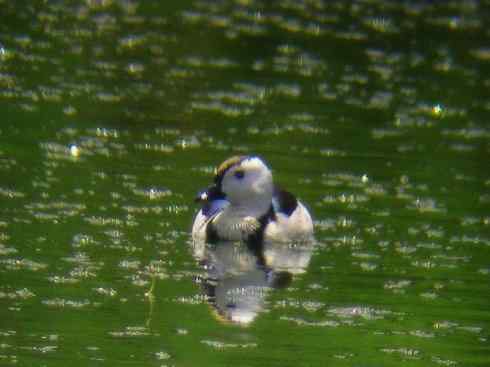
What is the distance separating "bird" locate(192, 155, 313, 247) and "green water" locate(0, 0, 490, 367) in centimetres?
27

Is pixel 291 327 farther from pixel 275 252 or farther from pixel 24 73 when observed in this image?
pixel 24 73

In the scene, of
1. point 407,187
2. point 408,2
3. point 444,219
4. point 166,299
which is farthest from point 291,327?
point 408,2

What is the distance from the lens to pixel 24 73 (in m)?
24.3

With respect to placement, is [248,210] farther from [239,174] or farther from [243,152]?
[243,152]

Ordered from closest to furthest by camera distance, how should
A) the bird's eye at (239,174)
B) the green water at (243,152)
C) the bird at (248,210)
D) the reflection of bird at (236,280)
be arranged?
the green water at (243,152) → the reflection of bird at (236,280) → the bird at (248,210) → the bird's eye at (239,174)

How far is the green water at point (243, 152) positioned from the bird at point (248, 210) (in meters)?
0.27

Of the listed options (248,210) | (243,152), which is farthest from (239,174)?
(243,152)

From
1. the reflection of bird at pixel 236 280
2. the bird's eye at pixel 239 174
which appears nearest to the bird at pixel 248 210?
the bird's eye at pixel 239 174

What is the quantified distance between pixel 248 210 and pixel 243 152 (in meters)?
2.60

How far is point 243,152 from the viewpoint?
2094 cm

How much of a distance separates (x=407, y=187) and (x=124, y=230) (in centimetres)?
370

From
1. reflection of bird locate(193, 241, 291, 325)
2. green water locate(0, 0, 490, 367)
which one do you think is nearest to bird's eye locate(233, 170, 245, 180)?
green water locate(0, 0, 490, 367)

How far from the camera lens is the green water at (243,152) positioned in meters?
13.6

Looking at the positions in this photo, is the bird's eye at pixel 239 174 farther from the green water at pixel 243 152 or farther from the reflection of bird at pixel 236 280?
the reflection of bird at pixel 236 280
